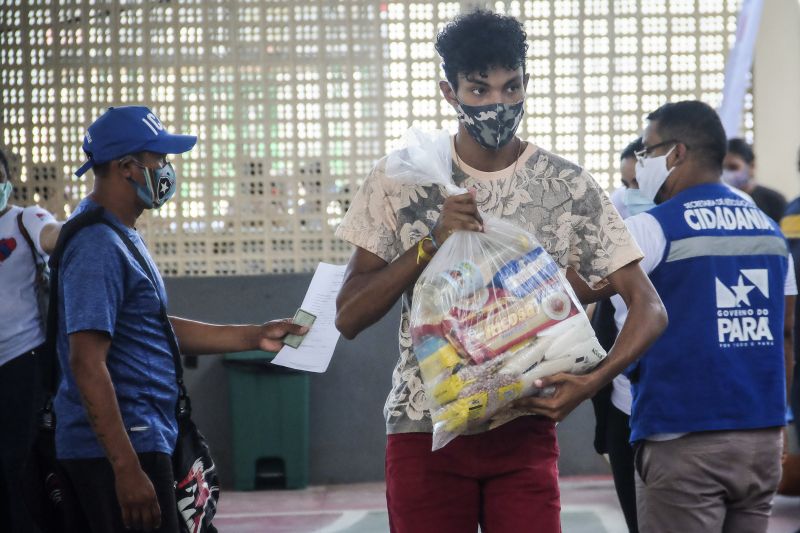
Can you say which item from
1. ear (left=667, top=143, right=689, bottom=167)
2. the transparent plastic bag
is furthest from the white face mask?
the transparent plastic bag

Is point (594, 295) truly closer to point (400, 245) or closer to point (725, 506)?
point (400, 245)

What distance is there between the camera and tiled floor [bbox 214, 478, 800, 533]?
6.72 meters

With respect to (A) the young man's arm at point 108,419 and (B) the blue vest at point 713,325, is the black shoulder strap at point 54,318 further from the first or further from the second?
(B) the blue vest at point 713,325

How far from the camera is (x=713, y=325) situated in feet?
11.7

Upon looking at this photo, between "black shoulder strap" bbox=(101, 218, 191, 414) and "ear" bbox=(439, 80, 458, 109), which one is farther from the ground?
"ear" bbox=(439, 80, 458, 109)

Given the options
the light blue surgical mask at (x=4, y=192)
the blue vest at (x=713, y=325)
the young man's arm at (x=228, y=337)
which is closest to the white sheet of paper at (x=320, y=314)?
the young man's arm at (x=228, y=337)

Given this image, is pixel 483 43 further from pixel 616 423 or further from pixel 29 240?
pixel 29 240

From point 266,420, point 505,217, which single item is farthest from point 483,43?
point 266,420

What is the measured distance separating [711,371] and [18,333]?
10.4 ft

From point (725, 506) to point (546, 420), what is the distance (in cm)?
107

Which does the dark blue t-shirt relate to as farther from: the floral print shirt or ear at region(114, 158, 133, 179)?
the floral print shirt

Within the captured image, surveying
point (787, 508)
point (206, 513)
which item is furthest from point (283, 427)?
point (206, 513)

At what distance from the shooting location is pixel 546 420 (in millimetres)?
2916

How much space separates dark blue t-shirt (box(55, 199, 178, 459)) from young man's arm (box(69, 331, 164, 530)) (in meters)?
0.06
